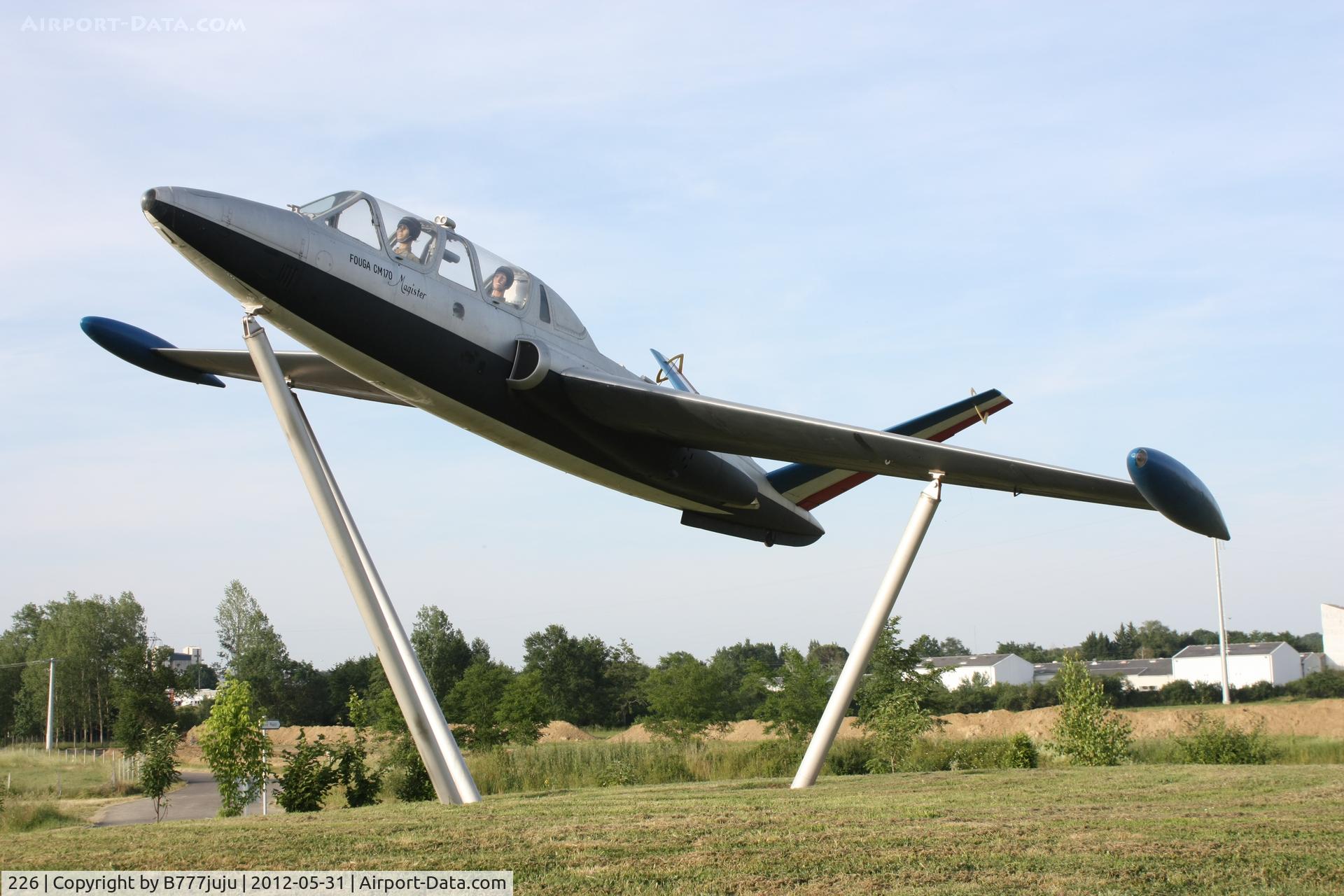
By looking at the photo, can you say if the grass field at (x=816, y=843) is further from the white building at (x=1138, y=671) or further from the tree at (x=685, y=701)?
the white building at (x=1138, y=671)

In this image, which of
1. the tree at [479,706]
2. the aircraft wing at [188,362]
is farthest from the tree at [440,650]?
the aircraft wing at [188,362]

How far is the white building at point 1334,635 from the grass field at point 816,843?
102657 millimetres

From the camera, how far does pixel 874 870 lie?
29.5 ft

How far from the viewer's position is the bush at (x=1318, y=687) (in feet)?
250

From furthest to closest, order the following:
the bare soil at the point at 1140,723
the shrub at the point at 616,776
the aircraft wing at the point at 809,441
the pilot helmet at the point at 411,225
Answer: the bare soil at the point at 1140,723, the shrub at the point at 616,776, the aircraft wing at the point at 809,441, the pilot helmet at the point at 411,225

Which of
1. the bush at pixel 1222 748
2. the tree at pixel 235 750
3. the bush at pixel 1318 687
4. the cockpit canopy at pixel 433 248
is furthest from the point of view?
the bush at pixel 1318 687

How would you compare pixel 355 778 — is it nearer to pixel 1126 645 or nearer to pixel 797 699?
pixel 797 699

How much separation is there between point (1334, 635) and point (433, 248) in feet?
370

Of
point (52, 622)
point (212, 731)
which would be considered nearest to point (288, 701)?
point (52, 622)

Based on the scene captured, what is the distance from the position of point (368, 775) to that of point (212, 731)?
15.9 feet

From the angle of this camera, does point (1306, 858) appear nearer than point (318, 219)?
Yes

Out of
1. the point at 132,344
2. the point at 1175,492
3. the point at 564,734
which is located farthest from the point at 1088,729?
the point at 564,734

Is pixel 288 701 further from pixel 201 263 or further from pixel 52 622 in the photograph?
pixel 201 263

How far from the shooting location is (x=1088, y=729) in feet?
81.0
